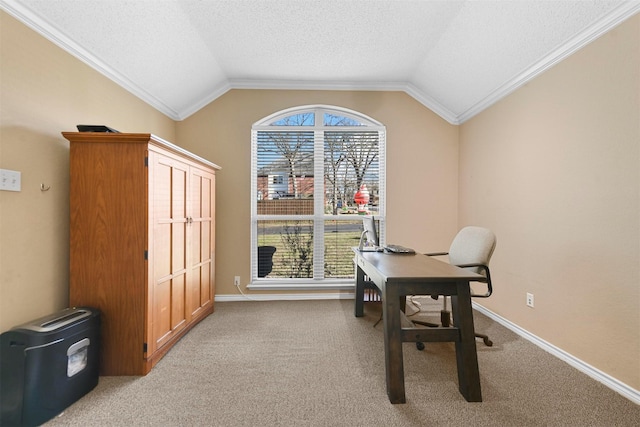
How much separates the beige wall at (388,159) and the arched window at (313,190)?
0.43 feet

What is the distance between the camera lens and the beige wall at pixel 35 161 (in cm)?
163

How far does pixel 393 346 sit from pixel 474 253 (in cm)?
124

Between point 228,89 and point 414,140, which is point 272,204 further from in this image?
point 414,140

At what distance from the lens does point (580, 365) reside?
2002mm

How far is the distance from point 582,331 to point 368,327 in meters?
1.65

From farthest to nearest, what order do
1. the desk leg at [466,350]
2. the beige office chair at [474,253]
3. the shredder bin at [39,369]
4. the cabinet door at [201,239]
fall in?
the cabinet door at [201,239], the beige office chair at [474,253], the desk leg at [466,350], the shredder bin at [39,369]

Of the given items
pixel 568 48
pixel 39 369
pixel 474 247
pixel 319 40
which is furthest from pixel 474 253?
pixel 39 369

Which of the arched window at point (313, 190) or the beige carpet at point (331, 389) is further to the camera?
the arched window at point (313, 190)

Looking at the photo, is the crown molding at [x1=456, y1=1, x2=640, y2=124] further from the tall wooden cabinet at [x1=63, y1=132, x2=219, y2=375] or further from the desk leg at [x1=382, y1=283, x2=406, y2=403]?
the tall wooden cabinet at [x1=63, y1=132, x2=219, y2=375]

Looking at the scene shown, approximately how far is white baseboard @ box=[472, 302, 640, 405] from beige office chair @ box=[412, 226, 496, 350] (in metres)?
0.40

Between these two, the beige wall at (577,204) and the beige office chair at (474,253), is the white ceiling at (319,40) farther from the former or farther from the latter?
the beige office chair at (474,253)

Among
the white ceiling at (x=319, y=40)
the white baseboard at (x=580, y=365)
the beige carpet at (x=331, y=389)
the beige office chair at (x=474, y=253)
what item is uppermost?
the white ceiling at (x=319, y=40)

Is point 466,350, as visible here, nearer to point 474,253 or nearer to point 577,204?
point 474,253

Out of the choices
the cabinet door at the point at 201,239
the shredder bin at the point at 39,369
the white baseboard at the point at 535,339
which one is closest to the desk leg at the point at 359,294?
the white baseboard at the point at 535,339
